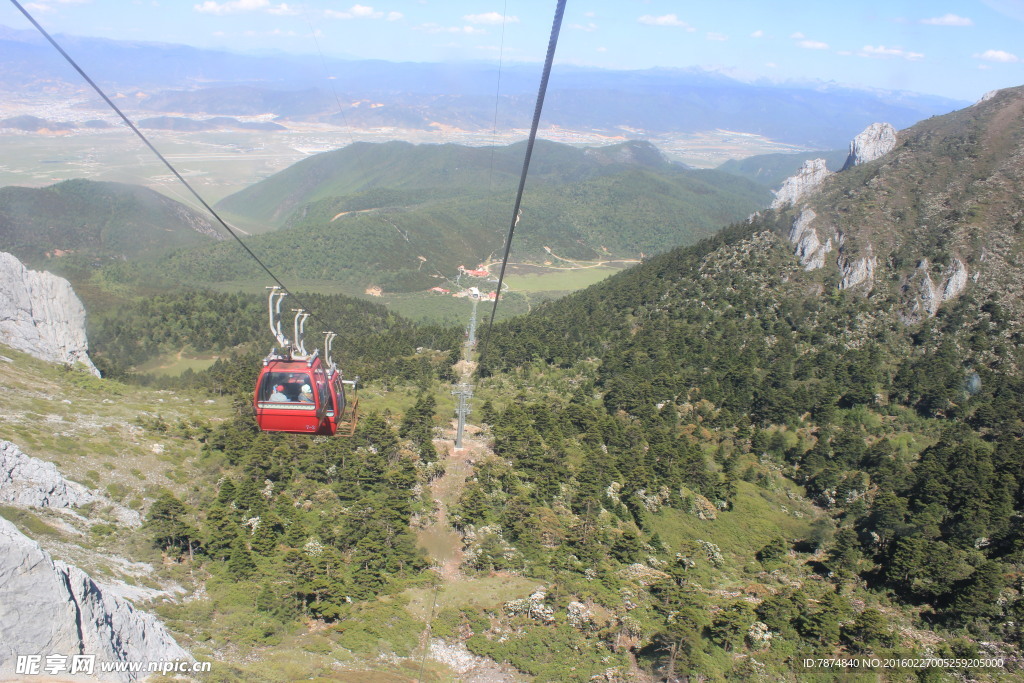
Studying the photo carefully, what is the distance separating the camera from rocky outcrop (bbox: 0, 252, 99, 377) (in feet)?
158

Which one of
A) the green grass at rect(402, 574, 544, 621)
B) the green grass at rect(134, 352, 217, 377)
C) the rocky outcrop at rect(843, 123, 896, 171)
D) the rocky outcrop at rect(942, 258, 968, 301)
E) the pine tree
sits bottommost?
the green grass at rect(134, 352, 217, 377)

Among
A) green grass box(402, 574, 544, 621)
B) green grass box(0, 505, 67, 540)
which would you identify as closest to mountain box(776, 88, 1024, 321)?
green grass box(402, 574, 544, 621)

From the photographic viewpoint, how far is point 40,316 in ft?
165

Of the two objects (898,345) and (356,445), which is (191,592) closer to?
(356,445)

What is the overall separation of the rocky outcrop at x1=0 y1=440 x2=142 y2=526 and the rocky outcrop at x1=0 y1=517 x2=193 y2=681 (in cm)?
844

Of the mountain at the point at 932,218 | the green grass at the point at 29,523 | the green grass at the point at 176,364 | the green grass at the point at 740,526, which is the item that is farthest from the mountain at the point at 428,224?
the green grass at the point at 29,523

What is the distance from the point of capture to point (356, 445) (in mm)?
38969

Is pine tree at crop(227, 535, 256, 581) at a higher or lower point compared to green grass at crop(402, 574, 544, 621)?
higher

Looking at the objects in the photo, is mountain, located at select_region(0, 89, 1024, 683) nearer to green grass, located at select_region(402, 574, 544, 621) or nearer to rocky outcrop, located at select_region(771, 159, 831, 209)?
green grass, located at select_region(402, 574, 544, 621)

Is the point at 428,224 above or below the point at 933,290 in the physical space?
above

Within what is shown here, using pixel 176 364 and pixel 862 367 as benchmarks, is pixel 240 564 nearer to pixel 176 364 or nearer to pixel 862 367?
pixel 176 364

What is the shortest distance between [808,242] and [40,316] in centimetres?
7824

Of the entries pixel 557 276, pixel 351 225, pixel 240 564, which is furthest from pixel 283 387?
pixel 351 225

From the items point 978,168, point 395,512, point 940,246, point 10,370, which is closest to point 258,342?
point 10,370
